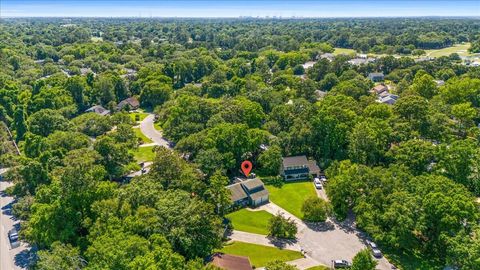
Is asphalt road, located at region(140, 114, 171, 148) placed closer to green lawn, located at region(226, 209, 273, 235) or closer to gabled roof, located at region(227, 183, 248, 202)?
gabled roof, located at region(227, 183, 248, 202)

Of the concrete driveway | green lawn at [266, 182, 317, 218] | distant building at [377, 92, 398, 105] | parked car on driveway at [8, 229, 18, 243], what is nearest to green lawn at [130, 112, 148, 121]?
green lawn at [266, 182, 317, 218]

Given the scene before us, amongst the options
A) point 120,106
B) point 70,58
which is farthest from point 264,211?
point 70,58

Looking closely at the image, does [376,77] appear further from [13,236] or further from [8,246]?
[8,246]

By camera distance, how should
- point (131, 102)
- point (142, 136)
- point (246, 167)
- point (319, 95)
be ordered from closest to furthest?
point (246, 167), point (142, 136), point (319, 95), point (131, 102)

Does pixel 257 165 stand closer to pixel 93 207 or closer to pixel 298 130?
pixel 298 130

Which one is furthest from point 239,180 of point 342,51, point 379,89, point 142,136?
point 342,51
